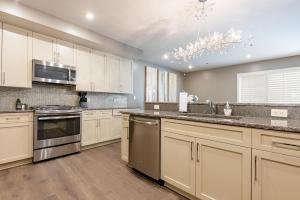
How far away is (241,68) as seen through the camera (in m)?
6.14

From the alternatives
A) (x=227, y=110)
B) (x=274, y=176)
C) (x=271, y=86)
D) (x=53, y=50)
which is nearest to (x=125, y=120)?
(x=227, y=110)

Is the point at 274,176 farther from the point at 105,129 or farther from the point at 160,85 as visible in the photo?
the point at 160,85

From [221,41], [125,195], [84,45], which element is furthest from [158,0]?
[125,195]

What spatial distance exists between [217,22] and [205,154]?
2.66 metres

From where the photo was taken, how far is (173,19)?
2936mm

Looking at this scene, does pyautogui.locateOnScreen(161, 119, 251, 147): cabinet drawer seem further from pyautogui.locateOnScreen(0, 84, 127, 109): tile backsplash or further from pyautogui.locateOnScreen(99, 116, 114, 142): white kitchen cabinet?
pyautogui.locateOnScreen(0, 84, 127, 109): tile backsplash

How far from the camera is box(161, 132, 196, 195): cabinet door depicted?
5.62 feet

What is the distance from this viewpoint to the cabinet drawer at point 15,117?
2.51 metres

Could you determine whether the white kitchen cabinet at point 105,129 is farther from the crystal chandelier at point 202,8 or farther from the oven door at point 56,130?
the crystal chandelier at point 202,8

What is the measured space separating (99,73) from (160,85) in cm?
307

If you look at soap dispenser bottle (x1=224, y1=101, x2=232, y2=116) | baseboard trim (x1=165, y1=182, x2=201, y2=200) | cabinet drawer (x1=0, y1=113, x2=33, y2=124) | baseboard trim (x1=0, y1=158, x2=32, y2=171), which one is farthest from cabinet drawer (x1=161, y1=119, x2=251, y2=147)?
baseboard trim (x1=0, y1=158, x2=32, y2=171)

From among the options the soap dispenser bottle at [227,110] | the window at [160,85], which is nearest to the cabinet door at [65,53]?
the window at [160,85]

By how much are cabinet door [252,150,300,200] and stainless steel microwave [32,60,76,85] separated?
3.53 metres

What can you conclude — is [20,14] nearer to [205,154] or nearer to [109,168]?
[109,168]
